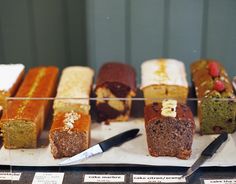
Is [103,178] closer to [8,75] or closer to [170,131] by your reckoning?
[170,131]

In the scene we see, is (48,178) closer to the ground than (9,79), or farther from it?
closer to the ground

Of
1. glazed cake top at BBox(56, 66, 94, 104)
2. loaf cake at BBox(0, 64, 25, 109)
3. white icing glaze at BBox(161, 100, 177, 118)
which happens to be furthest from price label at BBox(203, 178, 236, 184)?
loaf cake at BBox(0, 64, 25, 109)

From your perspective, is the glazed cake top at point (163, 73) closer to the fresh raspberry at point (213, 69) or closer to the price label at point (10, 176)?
the fresh raspberry at point (213, 69)

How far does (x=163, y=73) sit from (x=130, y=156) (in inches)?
15.0

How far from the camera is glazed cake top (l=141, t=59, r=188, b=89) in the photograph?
4.35 feet

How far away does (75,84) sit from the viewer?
1.35 m

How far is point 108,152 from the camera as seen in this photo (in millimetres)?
1105

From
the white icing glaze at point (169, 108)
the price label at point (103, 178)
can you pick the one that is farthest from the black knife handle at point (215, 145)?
the price label at point (103, 178)

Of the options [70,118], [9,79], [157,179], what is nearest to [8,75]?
[9,79]

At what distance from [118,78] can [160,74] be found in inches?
5.4

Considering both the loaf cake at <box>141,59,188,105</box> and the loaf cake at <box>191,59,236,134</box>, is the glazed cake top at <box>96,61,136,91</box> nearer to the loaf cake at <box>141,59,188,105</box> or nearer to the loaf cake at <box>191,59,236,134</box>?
the loaf cake at <box>141,59,188,105</box>

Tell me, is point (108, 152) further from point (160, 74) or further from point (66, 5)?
point (66, 5)

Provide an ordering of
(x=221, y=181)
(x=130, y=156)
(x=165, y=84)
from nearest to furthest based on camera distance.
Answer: (x=221, y=181), (x=130, y=156), (x=165, y=84)

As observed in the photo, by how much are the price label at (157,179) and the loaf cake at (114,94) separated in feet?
0.91
